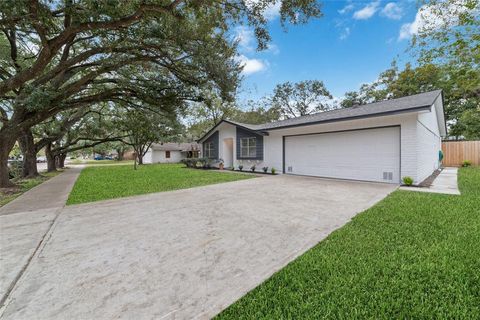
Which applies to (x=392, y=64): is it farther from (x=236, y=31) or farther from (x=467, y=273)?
(x=467, y=273)

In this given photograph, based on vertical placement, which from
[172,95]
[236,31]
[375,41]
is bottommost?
[172,95]

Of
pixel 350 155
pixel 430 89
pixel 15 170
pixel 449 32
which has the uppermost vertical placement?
pixel 430 89

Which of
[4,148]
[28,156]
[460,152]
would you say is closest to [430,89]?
[460,152]

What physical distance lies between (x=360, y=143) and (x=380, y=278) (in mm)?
7394

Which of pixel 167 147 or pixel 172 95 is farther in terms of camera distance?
pixel 167 147

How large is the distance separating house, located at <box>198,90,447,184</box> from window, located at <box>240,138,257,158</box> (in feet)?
0.21

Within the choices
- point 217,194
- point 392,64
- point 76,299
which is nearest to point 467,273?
point 76,299

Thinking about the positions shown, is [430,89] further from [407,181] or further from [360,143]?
[407,181]

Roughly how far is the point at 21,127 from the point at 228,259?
9.92m

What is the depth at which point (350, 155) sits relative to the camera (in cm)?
870

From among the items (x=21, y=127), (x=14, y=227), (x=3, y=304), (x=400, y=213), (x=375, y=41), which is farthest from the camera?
(x=375, y=41)

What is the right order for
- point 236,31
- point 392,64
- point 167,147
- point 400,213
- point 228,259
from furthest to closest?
point 167,147 < point 392,64 < point 236,31 < point 400,213 < point 228,259

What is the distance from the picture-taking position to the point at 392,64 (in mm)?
21203

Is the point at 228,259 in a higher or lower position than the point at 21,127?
lower
